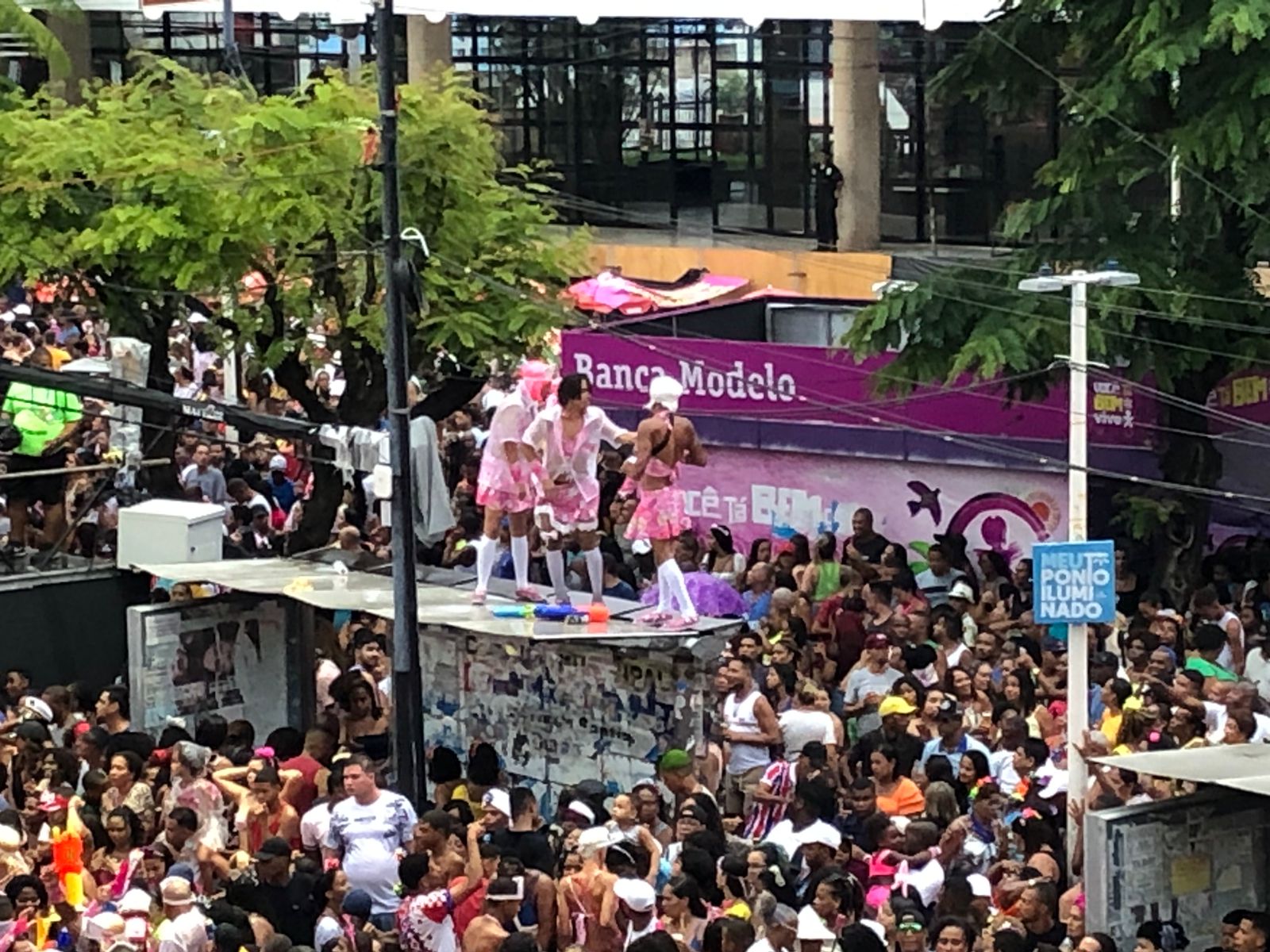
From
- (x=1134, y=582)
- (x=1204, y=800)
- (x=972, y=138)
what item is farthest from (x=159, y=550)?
(x=972, y=138)

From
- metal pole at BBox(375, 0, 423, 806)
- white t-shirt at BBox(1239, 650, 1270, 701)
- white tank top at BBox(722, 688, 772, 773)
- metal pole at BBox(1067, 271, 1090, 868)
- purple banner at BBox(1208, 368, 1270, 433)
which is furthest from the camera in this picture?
purple banner at BBox(1208, 368, 1270, 433)

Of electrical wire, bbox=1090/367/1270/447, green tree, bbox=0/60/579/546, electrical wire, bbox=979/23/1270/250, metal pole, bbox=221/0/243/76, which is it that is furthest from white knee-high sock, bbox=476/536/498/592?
metal pole, bbox=221/0/243/76

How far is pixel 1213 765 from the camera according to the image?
13.0 meters

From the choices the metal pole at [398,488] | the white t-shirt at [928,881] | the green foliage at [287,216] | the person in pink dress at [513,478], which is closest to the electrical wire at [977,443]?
the green foliage at [287,216]

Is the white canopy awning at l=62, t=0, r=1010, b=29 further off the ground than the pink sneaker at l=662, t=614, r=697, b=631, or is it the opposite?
the white canopy awning at l=62, t=0, r=1010, b=29

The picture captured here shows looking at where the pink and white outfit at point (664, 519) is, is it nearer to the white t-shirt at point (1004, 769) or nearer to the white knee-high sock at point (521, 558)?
the white knee-high sock at point (521, 558)

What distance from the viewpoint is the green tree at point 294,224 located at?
2230cm

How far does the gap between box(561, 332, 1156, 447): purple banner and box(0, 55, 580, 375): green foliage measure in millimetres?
1409

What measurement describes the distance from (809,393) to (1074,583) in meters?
7.73

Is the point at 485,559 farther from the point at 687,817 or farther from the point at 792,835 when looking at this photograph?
the point at 792,835

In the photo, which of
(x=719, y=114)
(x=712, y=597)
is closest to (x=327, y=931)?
(x=712, y=597)

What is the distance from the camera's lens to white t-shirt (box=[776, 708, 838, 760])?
53.1 ft

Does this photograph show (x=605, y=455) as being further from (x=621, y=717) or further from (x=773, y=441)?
(x=621, y=717)

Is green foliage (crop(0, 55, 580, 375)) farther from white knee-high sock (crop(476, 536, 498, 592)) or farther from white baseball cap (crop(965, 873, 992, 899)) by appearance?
white baseball cap (crop(965, 873, 992, 899))
